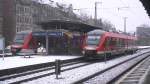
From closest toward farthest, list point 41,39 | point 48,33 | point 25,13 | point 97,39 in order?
point 97,39, point 48,33, point 41,39, point 25,13

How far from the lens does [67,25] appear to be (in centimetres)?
4734

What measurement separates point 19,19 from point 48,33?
6779cm

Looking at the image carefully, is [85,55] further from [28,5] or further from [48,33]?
[28,5]

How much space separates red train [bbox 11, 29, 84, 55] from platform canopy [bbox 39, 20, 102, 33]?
90 cm

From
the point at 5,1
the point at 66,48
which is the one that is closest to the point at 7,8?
the point at 5,1

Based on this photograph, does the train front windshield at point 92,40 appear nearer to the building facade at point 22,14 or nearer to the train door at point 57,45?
the train door at point 57,45

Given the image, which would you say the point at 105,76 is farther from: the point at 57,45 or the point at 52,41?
the point at 57,45

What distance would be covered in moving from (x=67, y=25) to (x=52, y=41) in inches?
114

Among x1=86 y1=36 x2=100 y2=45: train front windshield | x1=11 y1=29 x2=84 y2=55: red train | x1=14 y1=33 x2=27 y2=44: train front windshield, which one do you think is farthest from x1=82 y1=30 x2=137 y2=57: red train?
x1=14 y1=33 x2=27 y2=44: train front windshield

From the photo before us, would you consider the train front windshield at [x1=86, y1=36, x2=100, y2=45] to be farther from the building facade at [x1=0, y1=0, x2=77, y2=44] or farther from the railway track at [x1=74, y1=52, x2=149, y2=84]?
the building facade at [x1=0, y1=0, x2=77, y2=44]

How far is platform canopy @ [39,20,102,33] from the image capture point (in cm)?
4447

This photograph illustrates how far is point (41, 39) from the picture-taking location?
4928cm

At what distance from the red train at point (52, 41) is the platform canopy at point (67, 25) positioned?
90 cm

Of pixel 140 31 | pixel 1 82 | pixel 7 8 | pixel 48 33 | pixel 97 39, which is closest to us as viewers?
pixel 1 82
